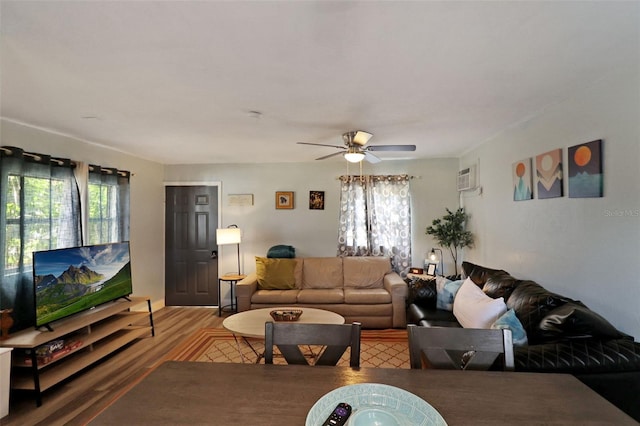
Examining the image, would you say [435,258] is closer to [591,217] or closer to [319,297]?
[319,297]

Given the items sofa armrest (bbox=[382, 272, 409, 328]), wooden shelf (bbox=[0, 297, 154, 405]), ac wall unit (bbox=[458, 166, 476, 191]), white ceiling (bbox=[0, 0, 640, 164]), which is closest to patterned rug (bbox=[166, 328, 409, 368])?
sofa armrest (bbox=[382, 272, 409, 328])

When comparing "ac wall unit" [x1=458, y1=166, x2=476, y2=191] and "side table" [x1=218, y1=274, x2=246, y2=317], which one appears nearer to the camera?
"ac wall unit" [x1=458, y1=166, x2=476, y2=191]

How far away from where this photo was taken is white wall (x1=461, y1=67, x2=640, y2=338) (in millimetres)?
1683

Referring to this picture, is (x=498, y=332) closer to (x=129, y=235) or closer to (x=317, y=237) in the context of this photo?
(x=317, y=237)

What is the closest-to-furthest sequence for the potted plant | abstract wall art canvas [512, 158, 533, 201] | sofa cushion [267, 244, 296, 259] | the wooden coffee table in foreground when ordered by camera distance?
the wooden coffee table in foreground
abstract wall art canvas [512, 158, 533, 201]
the potted plant
sofa cushion [267, 244, 296, 259]

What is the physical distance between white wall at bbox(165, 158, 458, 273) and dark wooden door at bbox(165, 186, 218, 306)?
0.64 ft

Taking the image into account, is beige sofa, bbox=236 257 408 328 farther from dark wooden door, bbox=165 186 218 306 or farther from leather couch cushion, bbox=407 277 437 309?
dark wooden door, bbox=165 186 218 306

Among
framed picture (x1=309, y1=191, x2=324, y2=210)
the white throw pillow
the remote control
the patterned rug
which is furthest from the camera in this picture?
framed picture (x1=309, y1=191, x2=324, y2=210)

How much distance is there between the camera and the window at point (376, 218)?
449 cm

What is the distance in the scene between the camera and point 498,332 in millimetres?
Result: 1290

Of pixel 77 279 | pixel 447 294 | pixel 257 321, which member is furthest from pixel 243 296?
pixel 447 294

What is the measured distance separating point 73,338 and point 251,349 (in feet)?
5.39

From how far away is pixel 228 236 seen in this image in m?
4.30

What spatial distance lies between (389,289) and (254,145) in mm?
2569
